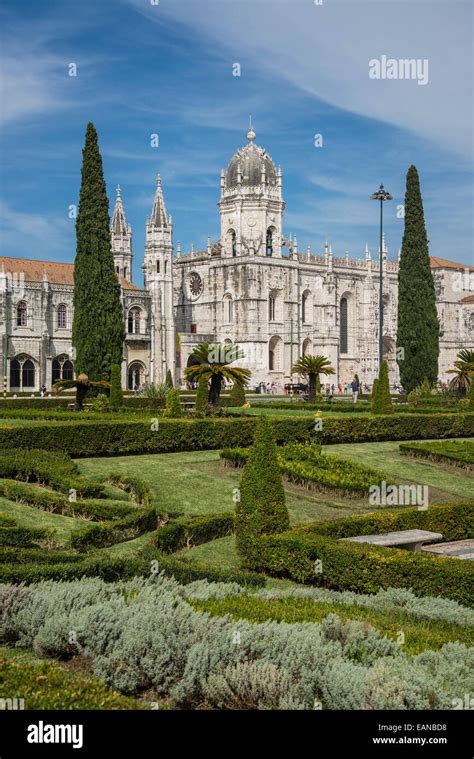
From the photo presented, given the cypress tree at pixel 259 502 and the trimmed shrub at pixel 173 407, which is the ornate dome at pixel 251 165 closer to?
the trimmed shrub at pixel 173 407

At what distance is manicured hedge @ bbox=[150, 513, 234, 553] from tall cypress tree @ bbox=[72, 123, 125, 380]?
25.1m

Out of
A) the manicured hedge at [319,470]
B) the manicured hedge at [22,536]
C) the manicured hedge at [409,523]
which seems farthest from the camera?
the manicured hedge at [319,470]

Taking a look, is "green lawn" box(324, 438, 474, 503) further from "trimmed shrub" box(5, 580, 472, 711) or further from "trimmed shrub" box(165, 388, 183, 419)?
"trimmed shrub" box(5, 580, 472, 711)

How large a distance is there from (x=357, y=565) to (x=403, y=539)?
7.77ft

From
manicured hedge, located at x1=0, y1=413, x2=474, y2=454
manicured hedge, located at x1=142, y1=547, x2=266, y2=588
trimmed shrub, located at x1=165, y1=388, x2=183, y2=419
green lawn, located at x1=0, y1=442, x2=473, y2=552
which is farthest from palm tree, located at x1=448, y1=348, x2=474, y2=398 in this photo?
manicured hedge, located at x1=142, y1=547, x2=266, y2=588

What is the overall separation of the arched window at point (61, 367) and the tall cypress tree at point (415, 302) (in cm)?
2429

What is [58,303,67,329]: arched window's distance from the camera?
196 ft

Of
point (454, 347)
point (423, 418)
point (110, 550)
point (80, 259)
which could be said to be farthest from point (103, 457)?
point (454, 347)

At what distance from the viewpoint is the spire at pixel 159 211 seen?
211 feet

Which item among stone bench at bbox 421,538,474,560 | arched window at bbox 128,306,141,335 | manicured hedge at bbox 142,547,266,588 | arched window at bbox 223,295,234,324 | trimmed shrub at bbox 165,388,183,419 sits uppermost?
arched window at bbox 223,295,234,324

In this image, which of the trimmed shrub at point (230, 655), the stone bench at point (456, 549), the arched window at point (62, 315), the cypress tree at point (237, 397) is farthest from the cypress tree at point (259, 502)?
the arched window at point (62, 315)

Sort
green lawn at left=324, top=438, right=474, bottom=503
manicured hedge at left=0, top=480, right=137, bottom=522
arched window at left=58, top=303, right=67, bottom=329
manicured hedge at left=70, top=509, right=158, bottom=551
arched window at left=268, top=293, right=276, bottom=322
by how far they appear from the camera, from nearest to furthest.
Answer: manicured hedge at left=70, top=509, right=158, bottom=551 < manicured hedge at left=0, top=480, right=137, bottom=522 < green lawn at left=324, top=438, right=474, bottom=503 < arched window at left=58, top=303, right=67, bottom=329 < arched window at left=268, top=293, right=276, bottom=322
